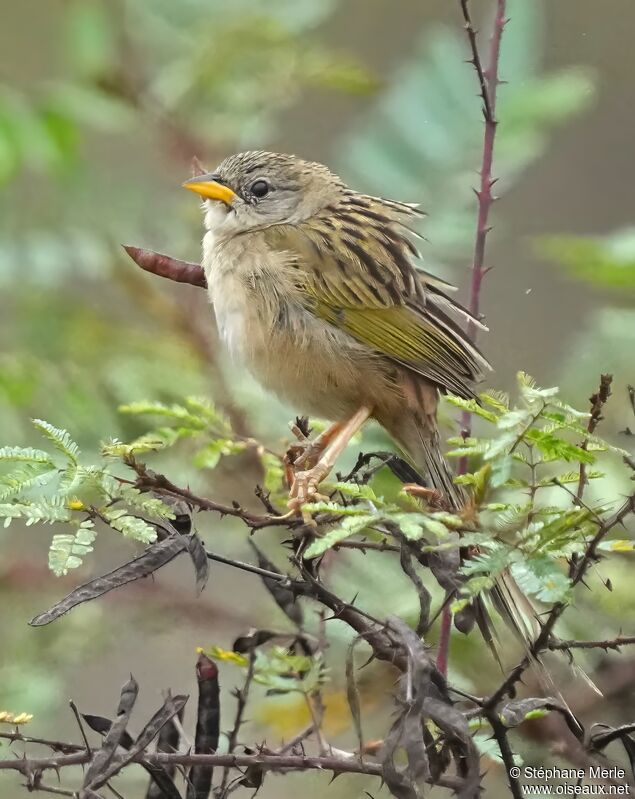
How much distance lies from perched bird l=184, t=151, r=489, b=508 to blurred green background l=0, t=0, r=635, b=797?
0.16 metres

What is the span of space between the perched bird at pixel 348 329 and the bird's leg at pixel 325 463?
1 centimetres

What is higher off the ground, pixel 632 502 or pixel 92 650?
pixel 632 502

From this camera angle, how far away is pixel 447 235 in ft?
12.9

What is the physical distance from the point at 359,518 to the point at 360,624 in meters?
0.20

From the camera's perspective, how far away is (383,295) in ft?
12.6

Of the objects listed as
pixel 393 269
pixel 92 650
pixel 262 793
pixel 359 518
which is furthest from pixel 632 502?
pixel 262 793

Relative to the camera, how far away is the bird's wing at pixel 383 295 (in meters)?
3.71

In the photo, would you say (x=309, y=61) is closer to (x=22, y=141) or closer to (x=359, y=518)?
(x=22, y=141)

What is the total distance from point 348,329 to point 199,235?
1.14 m

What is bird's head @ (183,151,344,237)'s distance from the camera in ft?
13.7

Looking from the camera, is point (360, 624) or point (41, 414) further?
point (41, 414)

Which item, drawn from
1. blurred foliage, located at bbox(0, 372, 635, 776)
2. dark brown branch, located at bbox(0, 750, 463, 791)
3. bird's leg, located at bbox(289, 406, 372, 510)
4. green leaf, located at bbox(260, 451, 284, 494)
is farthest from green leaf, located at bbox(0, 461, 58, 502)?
green leaf, located at bbox(260, 451, 284, 494)

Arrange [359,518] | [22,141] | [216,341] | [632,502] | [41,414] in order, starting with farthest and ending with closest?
1. [216,341]
2. [22,141]
3. [41,414]
4. [359,518]
5. [632,502]

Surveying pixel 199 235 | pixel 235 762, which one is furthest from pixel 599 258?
pixel 199 235
